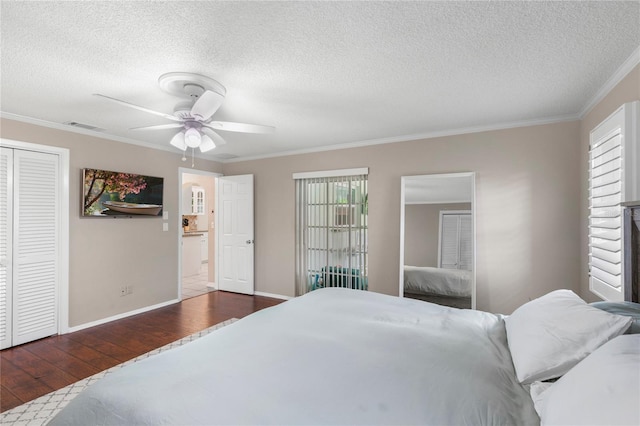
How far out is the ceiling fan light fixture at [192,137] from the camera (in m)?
2.67

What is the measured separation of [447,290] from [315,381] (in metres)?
2.94

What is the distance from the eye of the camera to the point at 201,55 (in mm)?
2037

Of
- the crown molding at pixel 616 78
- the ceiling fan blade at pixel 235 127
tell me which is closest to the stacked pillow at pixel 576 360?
the crown molding at pixel 616 78

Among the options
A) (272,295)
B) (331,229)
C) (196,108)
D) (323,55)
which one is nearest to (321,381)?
(323,55)

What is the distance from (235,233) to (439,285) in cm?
348

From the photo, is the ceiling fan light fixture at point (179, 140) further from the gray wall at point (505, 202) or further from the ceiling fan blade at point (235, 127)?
the gray wall at point (505, 202)

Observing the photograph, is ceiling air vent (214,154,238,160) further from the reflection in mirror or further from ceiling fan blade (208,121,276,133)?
the reflection in mirror

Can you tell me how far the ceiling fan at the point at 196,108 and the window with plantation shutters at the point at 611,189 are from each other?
2619 mm

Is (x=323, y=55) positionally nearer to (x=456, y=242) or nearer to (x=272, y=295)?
(x=456, y=242)

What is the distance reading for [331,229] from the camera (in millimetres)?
4699

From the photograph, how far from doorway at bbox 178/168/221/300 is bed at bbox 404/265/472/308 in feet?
11.5

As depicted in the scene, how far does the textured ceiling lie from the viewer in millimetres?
1631

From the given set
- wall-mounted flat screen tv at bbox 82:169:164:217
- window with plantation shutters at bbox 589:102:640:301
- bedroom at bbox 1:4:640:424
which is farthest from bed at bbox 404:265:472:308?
wall-mounted flat screen tv at bbox 82:169:164:217

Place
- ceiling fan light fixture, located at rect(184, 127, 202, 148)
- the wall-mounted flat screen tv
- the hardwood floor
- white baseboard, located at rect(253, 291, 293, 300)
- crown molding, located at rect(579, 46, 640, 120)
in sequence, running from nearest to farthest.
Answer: crown molding, located at rect(579, 46, 640, 120) → the hardwood floor → ceiling fan light fixture, located at rect(184, 127, 202, 148) → the wall-mounted flat screen tv → white baseboard, located at rect(253, 291, 293, 300)
